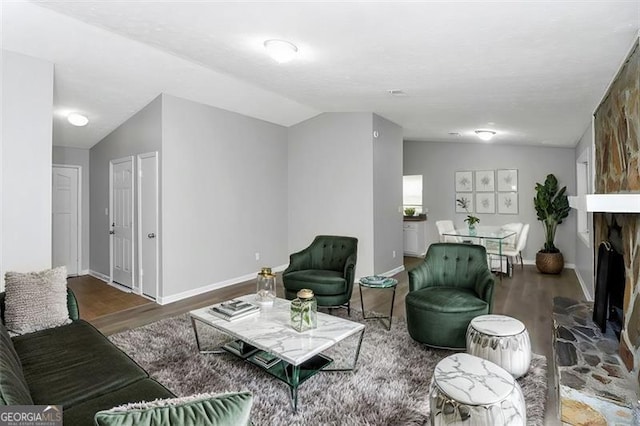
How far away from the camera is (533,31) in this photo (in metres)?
2.24

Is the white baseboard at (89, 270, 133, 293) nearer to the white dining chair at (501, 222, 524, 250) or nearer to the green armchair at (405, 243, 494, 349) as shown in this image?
the green armchair at (405, 243, 494, 349)

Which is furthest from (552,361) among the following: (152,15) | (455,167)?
(455,167)

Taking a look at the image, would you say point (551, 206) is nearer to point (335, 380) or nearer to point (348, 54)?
point (348, 54)

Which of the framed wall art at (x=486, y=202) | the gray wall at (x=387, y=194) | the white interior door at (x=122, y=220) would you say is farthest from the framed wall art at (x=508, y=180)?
the white interior door at (x=122, y=220)

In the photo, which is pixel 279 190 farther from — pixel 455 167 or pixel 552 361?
pixel 552 361

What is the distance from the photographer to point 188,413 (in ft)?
3.40

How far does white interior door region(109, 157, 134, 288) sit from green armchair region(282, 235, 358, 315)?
245 centimetres

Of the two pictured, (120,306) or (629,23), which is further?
(120,306)

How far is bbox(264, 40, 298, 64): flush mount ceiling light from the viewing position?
2.82m

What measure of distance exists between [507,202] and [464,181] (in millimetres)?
944

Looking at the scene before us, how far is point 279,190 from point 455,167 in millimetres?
3981

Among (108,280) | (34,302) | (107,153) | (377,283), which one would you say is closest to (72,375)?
(34,302)

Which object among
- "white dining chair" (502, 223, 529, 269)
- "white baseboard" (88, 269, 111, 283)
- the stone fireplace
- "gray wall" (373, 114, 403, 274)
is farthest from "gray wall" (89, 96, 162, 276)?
"white dining chair" (502, 223, 529, 269)

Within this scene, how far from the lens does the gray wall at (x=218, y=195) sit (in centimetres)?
458
